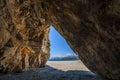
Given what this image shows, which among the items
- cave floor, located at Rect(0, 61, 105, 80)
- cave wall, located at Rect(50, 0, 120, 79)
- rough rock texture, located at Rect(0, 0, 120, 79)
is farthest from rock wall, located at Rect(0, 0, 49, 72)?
cave wall, located at Rect(50, 0, 120, 79)

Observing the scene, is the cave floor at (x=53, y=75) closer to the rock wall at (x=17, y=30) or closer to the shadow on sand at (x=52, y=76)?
the shadow on sand at (x=52, y=76)

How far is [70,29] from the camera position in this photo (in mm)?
5910

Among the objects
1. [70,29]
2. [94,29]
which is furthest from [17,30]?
[94,29]

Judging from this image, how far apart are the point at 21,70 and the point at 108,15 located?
6.42 meters

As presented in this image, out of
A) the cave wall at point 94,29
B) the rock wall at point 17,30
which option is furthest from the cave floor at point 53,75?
the cave wall at point 94,29

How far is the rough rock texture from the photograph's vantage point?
4.50m

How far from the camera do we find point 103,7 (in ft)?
13.9

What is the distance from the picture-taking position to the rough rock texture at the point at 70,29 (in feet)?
14.8

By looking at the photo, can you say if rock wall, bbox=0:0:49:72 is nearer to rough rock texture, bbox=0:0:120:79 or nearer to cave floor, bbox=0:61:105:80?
rough rock texture, bbox=0:0:120:79

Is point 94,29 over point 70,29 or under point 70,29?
under

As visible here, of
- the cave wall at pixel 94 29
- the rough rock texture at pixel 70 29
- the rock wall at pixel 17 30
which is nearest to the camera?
the cave wall at pixel 94 29

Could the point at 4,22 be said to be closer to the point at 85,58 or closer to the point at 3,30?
the point at 3,30

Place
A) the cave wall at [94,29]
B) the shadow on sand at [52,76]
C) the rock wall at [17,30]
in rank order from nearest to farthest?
1. the cave wall at [94,29]
2. the rock wall at [17,30]
3. the shadow on sand at [52,76]

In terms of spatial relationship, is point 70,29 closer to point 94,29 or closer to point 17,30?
point 94,29
